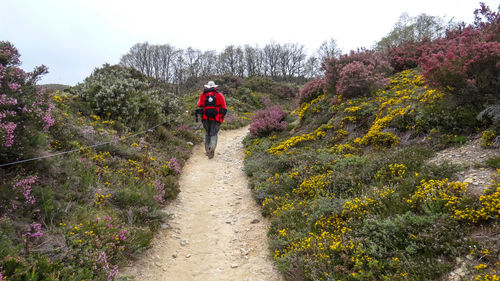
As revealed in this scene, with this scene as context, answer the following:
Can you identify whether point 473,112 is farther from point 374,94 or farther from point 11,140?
point 11,140

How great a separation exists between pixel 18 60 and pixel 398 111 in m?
8.65

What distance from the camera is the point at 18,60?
14.8 feet

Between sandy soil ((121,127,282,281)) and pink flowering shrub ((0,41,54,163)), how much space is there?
8.08ft

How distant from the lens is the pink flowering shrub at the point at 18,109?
3760 mm

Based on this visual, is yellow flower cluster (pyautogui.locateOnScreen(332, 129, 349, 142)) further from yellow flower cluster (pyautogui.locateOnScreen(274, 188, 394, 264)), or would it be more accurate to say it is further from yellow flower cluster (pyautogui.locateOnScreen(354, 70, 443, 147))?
yellow flower cluster (pyautogui.locateOnScreen(274, 188, 394, 264))

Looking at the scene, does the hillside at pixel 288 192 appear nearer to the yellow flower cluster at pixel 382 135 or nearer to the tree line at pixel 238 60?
the yellow flower cluster at pixel 382 135

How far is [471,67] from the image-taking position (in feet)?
19.2

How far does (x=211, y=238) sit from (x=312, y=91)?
980 centimetres

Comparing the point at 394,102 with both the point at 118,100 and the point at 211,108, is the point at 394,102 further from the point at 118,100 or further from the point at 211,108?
the point at 118,100

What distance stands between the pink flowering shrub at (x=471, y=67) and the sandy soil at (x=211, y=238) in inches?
213

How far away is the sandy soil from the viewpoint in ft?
14.1

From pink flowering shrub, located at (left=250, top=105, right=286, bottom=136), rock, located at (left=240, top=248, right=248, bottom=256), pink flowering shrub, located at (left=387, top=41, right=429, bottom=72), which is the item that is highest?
pink flowering shrub, located at (left=387, top=41, right=429, bottom=72)

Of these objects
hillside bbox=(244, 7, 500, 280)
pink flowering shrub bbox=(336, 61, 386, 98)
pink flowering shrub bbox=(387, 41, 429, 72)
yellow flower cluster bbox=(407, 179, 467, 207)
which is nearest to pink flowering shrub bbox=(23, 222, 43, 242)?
hillside bbox=(244, 7, 500, 280)

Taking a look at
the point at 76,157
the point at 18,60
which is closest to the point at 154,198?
the point at 76,157
